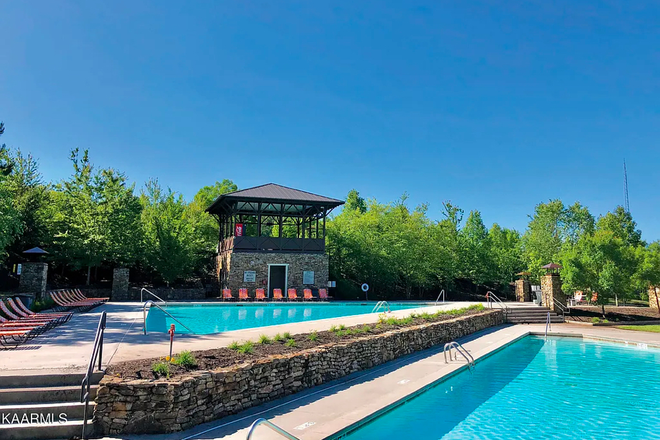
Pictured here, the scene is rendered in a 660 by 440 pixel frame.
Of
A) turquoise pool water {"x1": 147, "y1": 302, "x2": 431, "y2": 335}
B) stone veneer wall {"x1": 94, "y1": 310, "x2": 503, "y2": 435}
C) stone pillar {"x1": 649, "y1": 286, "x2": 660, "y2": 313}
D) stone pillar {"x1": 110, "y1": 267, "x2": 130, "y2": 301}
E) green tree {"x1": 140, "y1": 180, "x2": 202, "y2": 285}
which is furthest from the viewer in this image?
green tree {"x1": 140, "y1": 180, "x2": 202, "y2": 285}

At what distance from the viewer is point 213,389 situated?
520 cm

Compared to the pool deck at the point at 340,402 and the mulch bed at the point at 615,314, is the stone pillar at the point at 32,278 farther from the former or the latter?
the mulch bed at the point at 615,314

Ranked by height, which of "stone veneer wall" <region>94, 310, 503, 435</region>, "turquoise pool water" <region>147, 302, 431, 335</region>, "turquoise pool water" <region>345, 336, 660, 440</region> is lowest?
"turquoise pool water" <region>345, 336, 660, 440</region>

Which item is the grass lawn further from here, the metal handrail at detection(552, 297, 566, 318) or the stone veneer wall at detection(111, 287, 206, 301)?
the stone veneer wall at detection(111, 287, 206, 301)

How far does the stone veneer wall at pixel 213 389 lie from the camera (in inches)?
181

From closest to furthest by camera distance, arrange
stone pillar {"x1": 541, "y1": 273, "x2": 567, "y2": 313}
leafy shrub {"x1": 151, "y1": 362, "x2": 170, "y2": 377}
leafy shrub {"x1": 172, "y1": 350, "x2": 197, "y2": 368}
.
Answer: leafy shrub {"x1": 151, "y1": 362, "x2": 170, "y2": 377} → leafy shrub {"x1": 172, "y1": 350, "x2": 197, "y2": 368} → stone pillar {"x1": 541, "y1": 273, "x2": 567, "y2": 313}

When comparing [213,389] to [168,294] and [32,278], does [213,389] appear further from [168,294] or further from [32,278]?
[168,294]

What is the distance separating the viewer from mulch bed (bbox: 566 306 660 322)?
19.4 metres

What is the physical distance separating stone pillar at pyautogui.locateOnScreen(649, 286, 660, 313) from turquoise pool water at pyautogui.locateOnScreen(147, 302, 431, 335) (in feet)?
40.1

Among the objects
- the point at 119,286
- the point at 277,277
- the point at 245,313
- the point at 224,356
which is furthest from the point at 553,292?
→ the point at 119,286

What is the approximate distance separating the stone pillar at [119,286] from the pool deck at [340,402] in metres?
16.6

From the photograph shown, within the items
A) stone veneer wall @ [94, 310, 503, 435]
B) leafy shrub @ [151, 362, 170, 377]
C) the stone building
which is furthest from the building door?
leafy shrub @ [151, 362, 170, 377]

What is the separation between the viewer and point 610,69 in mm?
16156

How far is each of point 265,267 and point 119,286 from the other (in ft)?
26.4
